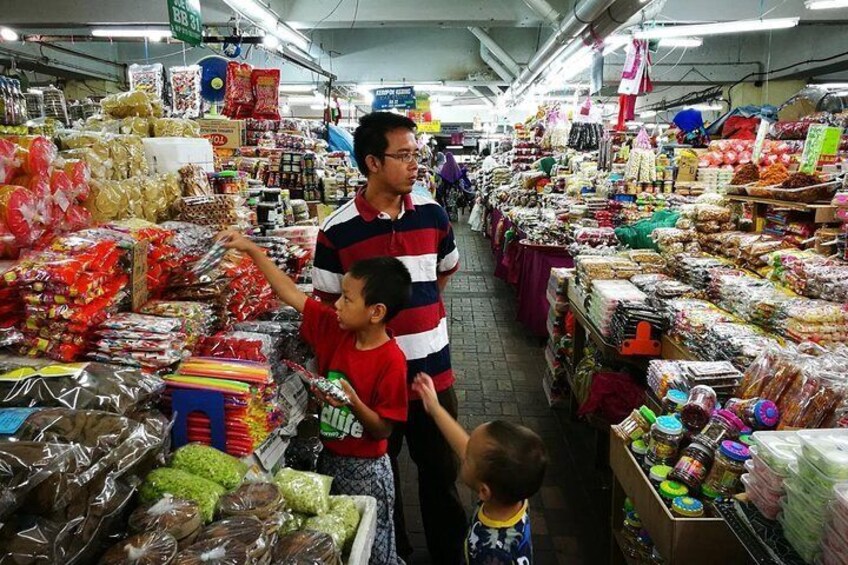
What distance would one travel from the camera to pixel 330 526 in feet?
5.32

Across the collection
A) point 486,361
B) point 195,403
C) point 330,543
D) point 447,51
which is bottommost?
point 486,361

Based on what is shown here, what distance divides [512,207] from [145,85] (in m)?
5.94

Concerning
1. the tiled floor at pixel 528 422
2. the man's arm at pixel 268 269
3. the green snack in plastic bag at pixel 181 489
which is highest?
the man's arm at pixel 268 269

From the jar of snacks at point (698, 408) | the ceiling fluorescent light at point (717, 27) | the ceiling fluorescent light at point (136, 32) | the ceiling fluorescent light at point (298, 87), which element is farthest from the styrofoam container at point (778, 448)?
the ceiling fluorescent light at point (298, 87)

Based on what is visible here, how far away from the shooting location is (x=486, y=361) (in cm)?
563

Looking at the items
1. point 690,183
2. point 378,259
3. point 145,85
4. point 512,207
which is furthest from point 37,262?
point 512,207

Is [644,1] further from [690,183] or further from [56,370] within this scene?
[56,370]

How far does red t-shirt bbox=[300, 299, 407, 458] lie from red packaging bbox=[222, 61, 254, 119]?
15.2 ft

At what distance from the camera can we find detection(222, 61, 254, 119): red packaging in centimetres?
595

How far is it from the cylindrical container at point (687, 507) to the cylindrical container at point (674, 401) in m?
0.46

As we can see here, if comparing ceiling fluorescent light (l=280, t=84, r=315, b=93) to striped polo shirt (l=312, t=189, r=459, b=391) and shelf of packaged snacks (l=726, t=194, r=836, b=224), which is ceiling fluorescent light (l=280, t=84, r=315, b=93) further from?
striped polo shirt (l=312, t=189, r=459, b=391)

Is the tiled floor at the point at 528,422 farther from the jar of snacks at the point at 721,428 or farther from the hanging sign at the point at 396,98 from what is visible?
the hanging sign at the point at 396,98

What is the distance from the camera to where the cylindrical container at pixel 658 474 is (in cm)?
201

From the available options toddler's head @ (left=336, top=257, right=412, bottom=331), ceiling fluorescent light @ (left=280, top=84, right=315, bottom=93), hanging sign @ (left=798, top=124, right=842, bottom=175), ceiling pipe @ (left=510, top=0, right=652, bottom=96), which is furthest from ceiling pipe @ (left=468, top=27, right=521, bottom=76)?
toddler's head @ (left=336, top=257, right=412, bottom=331)
